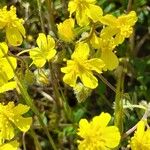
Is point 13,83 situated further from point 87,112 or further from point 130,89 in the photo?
point 130,89

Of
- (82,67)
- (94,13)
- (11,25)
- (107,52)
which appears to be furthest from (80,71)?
(11,25)

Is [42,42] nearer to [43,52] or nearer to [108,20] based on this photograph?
[43,52]

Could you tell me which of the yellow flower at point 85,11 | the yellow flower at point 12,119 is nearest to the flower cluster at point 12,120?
the yellow flower at point 12,119

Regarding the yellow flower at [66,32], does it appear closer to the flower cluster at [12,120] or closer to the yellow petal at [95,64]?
the yellow petal at [95,64]

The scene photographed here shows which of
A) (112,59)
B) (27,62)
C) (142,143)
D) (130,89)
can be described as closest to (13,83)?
(27,62)

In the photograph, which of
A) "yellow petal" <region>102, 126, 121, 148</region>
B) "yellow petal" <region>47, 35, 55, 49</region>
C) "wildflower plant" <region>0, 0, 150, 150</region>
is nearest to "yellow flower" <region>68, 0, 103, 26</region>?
"wildflower plant" <region>0, 0, 150, 150</region>

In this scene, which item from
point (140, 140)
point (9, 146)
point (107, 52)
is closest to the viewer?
point (140, 140)
